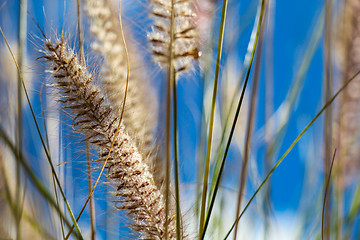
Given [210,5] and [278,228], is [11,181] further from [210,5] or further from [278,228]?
[278,228]

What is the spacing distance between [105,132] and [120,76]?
11 cm

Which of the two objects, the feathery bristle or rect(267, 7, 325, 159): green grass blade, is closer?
the feathery bristle

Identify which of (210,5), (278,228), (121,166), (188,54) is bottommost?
(278,228)

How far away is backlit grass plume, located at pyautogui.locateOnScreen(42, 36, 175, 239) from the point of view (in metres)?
0.38

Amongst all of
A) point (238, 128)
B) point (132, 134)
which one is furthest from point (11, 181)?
point (238, 128)

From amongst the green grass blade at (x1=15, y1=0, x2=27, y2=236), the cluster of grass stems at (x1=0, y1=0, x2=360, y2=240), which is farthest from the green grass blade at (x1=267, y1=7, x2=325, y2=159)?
the green grass blade at (x1=15, y1=0, x2=27, y2=236)

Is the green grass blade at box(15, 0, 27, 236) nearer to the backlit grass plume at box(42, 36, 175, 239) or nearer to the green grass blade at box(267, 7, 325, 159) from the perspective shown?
the backlit grass plume at box(42, 36, 175, 239)

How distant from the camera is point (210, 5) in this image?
531 mm

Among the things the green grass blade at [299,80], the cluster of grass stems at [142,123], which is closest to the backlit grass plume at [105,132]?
the cluster of grass stems at [142,123]

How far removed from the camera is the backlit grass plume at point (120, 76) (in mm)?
443

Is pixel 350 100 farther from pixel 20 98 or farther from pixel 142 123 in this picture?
pixel 20 98

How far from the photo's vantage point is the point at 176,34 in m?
0.38

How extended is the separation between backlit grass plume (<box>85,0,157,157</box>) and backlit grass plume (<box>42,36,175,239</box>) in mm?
30

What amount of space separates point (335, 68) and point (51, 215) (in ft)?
1.68
